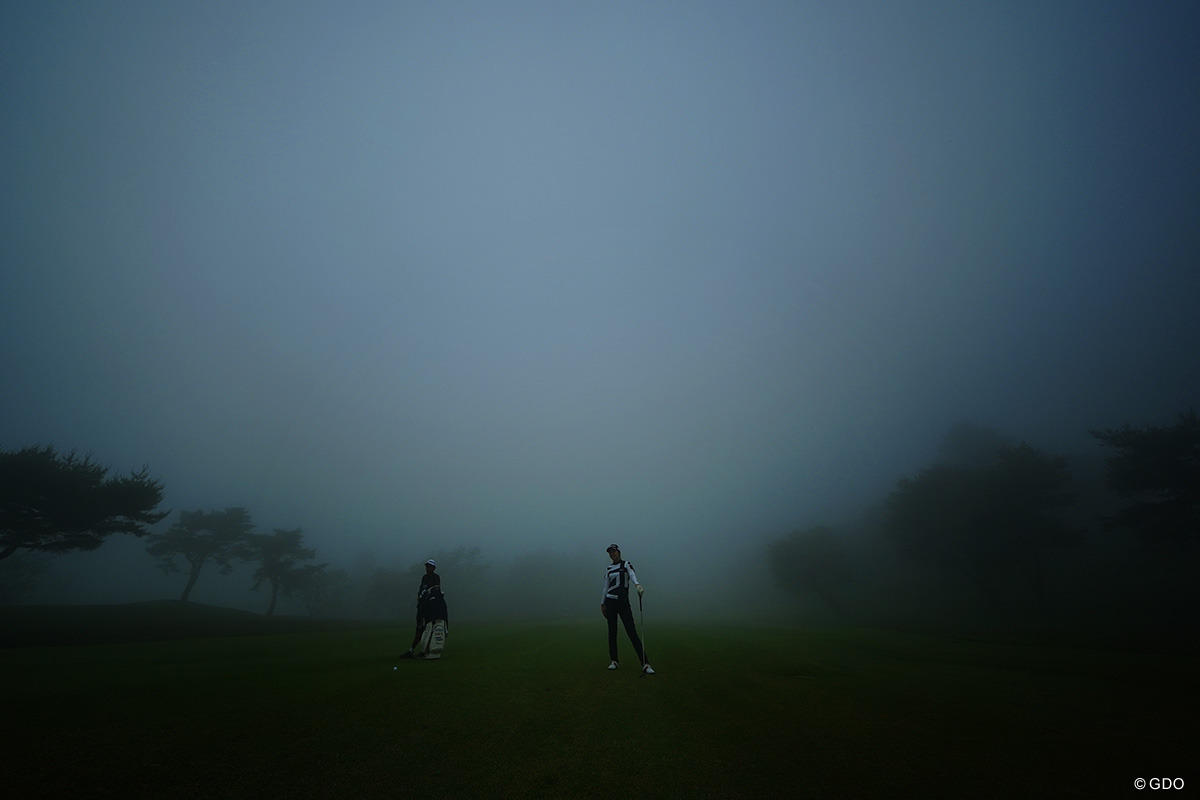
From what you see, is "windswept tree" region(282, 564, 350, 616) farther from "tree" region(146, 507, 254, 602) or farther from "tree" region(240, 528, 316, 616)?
"tree" region(146, 507, 254, 602)

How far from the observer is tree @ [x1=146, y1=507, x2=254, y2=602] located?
64.2 meters

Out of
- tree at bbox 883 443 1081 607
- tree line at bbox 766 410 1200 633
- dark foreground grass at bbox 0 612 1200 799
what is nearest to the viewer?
dark foreground grass at bbox 0 612 1200 799

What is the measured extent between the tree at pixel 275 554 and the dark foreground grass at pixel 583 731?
222ft

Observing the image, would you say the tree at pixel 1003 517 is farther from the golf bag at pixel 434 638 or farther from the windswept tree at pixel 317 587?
the windswept tree at pixel 317 587

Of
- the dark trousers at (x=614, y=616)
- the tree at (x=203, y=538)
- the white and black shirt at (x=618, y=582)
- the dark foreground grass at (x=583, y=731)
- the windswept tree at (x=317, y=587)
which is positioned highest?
the tree at (x=203, y=538)

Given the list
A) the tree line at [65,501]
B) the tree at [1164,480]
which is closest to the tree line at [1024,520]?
the tree at [1164,480]

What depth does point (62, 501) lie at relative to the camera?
3456cm

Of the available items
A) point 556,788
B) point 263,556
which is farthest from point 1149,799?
point 263,556

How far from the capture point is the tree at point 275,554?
224 ft

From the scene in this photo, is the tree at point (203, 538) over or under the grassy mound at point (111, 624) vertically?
over

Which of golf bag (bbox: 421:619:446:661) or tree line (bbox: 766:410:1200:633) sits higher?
tree line (bbox: 766:410:1200:633)

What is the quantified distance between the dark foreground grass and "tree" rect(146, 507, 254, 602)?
65.8m

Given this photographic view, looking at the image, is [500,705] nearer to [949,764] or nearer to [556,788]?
[556,788]

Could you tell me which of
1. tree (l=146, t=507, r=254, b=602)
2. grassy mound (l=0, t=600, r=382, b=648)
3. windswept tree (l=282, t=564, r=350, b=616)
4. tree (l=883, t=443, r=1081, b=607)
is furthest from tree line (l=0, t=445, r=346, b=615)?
tree (l=883, t=443, r=1081, b=607)
